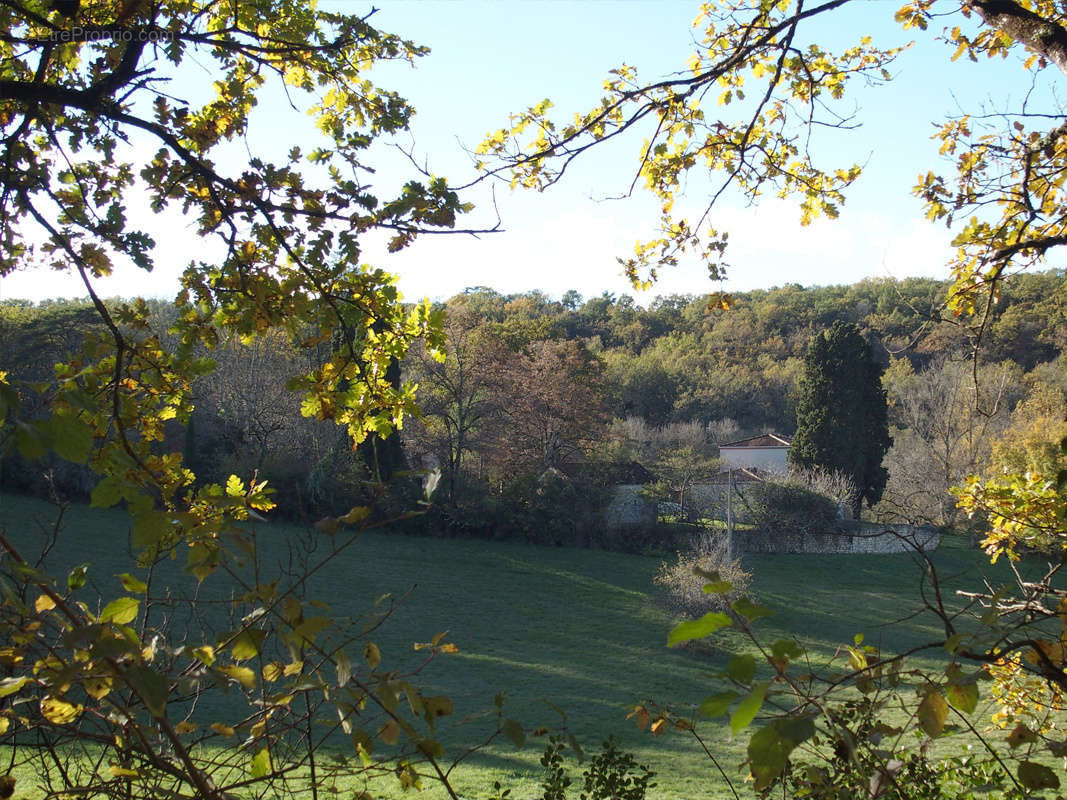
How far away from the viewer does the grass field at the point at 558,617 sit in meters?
10.9

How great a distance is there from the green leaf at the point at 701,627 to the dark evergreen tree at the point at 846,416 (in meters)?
26.4

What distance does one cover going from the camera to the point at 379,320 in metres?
2.13

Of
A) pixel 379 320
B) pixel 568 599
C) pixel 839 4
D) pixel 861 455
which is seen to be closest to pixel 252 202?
pixel 379 320

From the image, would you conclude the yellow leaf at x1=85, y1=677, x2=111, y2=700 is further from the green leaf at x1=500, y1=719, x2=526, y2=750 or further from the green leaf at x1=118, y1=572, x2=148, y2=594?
the green leaf at x1=500, y1=719, x2=526, y2=750

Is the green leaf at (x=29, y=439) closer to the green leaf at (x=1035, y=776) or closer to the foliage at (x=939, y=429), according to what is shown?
the green leaf at (x=1035, y=776)

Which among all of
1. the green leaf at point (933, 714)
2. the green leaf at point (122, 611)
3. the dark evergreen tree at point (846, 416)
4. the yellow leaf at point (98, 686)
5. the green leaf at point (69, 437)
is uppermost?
the green leaf at point (69, 437)

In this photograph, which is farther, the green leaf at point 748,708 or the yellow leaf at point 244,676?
the yellow leaf at point 244,676

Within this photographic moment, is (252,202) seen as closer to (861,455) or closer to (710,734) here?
(710,734)

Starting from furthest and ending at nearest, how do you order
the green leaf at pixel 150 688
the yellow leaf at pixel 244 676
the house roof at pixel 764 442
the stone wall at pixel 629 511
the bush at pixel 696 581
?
the house roof at pixel 764 442, the stone wall at pixel 629 511, the bush at pixel 696 581, the yellow leaf at pixel 244 676, the green leaf at pixel 150 688

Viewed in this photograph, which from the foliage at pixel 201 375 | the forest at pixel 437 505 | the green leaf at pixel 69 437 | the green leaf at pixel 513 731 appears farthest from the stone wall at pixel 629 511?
the green leaf at pixel 69 437

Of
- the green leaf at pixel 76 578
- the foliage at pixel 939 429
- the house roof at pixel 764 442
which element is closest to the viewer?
the green leaf at pixel 76 578

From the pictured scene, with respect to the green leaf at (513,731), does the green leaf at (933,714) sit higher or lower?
higher

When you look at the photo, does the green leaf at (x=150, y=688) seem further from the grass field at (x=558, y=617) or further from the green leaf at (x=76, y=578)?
the grass field at (x=558, y=617)

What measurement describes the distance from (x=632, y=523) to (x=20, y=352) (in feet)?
50.1
